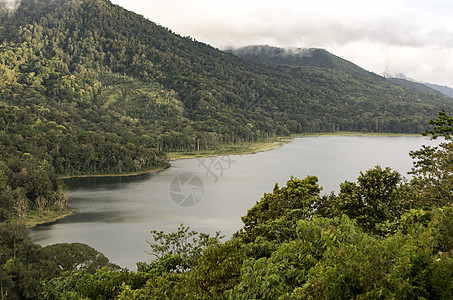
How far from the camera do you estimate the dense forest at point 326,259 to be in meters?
8.12

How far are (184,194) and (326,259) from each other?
66.4 m

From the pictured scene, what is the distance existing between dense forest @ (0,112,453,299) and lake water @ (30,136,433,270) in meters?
17.3

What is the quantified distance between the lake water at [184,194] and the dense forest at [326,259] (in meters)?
17.3

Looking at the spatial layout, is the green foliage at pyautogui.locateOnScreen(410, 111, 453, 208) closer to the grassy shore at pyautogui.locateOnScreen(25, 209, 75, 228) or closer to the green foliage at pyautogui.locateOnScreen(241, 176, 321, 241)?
the green foliage at pyautogui.locateOnScreen(241, 176, 321, 241)

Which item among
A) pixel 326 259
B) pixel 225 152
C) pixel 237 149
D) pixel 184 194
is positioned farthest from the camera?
pixel 237 149

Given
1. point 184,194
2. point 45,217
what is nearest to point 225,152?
point 184,194

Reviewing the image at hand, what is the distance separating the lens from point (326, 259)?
905 cm

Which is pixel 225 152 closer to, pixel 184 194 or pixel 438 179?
pixel 184 194

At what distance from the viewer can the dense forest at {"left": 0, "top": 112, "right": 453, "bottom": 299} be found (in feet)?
26.7

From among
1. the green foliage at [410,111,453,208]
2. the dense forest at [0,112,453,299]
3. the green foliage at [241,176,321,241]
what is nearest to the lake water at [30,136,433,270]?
the green foliage at [241,176,321,241]

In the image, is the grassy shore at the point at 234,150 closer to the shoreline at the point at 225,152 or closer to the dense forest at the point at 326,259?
the shoreline at the point at 225,152

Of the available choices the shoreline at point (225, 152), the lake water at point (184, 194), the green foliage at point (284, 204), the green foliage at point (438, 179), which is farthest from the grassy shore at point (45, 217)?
the green foliage at point (438, 179)

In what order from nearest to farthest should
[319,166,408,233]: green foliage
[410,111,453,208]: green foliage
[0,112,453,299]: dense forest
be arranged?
[0,112,453,299]: dense forest < [410,111,453,208]: green foliage < [319,166,408,233]: green foliage

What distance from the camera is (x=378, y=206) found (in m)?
22.8
